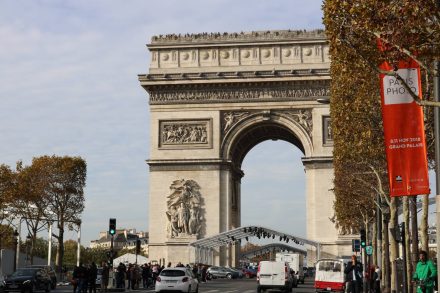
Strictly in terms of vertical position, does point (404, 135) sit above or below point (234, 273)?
above

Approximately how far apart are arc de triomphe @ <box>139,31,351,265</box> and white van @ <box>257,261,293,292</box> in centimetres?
1935

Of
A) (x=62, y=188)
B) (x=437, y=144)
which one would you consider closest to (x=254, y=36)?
(x=62, y=188)

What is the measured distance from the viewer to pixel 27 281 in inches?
1654

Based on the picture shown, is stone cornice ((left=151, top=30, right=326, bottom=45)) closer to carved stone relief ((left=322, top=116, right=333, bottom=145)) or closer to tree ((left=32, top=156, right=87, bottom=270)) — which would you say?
carved stone relief ((left=322, top=116, right=333, bottom=145))

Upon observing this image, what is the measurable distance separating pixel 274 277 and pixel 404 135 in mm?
23709

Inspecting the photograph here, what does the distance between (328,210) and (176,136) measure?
13.4 meters

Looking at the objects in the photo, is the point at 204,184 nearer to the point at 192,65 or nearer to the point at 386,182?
the point at 192,65

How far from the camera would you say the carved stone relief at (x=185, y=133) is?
213 feet

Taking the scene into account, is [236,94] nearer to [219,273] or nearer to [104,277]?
[219,273]

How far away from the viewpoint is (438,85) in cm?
1745

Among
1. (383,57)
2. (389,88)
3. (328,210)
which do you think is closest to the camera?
(383,57)

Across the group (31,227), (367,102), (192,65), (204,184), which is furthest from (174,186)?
(367,102)

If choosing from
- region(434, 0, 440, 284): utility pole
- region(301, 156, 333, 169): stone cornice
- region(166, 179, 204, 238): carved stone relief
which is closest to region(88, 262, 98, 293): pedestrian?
region(166, 179, 204, 238): carved stone relief

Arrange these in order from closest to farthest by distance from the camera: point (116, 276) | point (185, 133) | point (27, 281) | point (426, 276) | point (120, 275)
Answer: point (426, 276)
point (27, 281)
point (120, 275)
point (116, 276)
point (185, 133)
